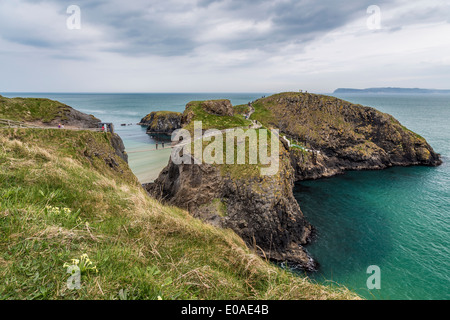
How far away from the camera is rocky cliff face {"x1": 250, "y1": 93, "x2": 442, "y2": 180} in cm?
5328

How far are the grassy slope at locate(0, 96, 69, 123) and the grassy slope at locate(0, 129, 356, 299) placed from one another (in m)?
21.2

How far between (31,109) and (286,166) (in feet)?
114

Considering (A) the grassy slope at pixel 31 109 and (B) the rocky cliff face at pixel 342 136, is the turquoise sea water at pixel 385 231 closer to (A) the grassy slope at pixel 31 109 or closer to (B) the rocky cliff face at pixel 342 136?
(B) the rocky cliff face at pixel 342 136

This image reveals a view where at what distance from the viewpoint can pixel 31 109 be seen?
981 inches

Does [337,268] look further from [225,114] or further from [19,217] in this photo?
[225,114]

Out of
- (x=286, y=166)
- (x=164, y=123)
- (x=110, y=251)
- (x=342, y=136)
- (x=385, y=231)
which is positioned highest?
(x=164, y=123)

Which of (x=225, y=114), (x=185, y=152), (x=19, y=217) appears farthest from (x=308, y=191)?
(x=19, y=217)

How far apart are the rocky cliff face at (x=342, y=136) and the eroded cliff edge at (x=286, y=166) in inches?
9.8

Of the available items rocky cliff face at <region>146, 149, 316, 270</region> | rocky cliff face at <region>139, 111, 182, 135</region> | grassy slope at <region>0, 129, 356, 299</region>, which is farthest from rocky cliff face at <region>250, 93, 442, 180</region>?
grassy slope at <region>0, 129, 356, 299</region>

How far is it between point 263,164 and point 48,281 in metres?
24.0

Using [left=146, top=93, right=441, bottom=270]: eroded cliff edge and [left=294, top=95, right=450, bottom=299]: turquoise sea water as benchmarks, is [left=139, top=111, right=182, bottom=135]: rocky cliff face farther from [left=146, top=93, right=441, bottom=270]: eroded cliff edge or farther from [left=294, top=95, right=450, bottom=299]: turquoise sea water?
[left=294, top=95, right=450, bottom=299]: turquoise sea water

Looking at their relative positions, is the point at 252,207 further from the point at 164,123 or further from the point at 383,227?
the point at 164,123

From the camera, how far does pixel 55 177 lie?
7.39 meters

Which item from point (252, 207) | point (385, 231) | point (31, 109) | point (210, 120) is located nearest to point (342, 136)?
point (385, 231)
